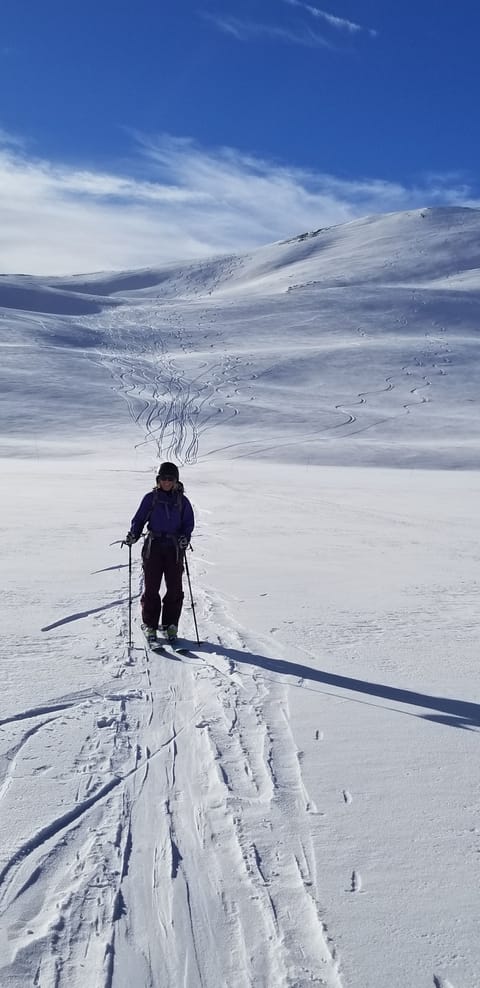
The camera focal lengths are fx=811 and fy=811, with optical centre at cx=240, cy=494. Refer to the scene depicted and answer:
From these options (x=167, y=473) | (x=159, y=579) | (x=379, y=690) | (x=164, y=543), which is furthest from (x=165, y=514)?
(x=379, y=690)

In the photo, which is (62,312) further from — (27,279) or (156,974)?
(156,974)

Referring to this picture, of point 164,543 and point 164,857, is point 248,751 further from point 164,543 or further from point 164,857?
point 164,543

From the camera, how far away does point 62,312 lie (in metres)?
101

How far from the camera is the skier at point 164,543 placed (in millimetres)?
7207

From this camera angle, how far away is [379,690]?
589cm

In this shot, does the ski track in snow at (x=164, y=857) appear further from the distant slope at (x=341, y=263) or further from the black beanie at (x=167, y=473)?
the distant slope at (x=341, y=263)

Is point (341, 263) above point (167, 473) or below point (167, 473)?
above

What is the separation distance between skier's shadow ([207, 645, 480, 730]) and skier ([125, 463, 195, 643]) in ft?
2.08

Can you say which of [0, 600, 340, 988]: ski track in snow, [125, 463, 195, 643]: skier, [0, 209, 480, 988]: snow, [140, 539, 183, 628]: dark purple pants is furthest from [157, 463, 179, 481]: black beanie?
[0, 600, 340, 988]: ski track in snow

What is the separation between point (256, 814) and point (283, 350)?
59.7m

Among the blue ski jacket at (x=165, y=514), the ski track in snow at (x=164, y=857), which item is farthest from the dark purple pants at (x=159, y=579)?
the ski track in snow at (x=164, y=857)

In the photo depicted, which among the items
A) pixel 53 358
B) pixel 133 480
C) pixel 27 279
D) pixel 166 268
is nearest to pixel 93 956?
pixel 133 480

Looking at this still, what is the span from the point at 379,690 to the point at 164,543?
2382 mm

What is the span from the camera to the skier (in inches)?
284
